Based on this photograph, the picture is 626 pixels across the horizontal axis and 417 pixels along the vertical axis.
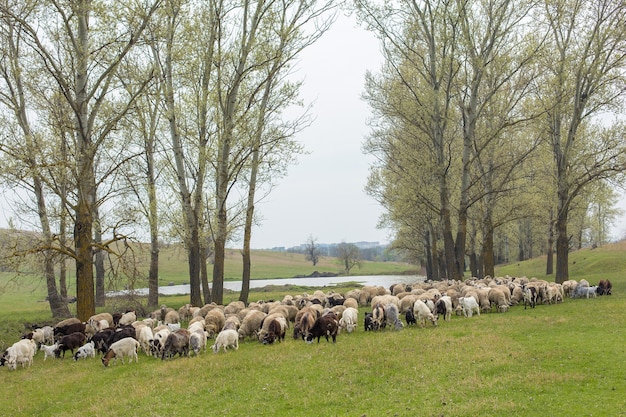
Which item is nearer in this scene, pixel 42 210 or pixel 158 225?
pixel 42 210

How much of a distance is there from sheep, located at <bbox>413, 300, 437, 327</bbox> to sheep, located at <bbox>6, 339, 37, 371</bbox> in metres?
12.9

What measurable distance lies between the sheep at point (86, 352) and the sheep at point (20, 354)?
140 centimetres

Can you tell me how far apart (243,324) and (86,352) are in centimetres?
519

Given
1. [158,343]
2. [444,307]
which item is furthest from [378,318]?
[158,343]

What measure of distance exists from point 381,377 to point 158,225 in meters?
20.3

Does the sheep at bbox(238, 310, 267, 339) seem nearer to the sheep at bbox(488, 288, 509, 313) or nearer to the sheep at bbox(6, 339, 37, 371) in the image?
the sheep at bbox(6, 339, 37, 371)

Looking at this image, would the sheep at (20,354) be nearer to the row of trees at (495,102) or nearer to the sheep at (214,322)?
the sheep at (214,322)

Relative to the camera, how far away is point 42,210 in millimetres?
22922

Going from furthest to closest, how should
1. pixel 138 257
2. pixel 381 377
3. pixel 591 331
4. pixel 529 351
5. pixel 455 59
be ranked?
pixel 455 59, pixel 138 257, pixel 591 331, pixel 529 351, pixel 381 377

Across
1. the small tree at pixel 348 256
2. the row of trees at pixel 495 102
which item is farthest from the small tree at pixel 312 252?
the row of trees at pixel 495 102

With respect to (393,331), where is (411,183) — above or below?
above

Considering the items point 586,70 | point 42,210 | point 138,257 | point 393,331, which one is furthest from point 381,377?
point 586,70

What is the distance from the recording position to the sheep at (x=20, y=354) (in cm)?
1525

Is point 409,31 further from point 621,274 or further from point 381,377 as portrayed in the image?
point 381,377
